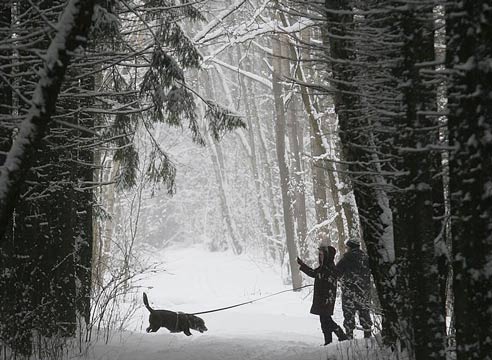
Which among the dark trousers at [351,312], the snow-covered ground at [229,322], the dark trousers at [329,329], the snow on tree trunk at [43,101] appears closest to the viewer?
the snow on tree trunk at [43,101]

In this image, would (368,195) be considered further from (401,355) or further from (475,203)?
(475,203)

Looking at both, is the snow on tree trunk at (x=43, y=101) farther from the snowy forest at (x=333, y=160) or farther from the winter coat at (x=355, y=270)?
the winter coat at (x=355, y=270)

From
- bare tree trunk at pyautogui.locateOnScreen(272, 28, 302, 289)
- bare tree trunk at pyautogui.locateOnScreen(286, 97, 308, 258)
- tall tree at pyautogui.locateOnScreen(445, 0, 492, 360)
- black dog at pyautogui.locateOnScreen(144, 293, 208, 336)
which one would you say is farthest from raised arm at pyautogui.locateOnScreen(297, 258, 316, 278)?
bare tree trunk at pyautogui.locateOnScreen(286, 97, 308, 258)

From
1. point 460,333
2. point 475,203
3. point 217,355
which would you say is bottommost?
point 217,355

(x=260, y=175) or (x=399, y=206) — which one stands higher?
(x=260, y=175)

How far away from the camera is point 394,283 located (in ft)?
21.1

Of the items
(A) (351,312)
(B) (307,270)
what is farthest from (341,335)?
(B) (307,270)

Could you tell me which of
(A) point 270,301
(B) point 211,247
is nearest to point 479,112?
(A) point 270,301

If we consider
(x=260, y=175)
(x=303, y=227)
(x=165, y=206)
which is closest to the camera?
(x=303, y=227)

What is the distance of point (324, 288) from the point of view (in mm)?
9945

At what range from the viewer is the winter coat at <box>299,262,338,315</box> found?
9797 millimetres

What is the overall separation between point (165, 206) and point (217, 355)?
51.0m

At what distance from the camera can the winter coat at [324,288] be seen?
32.1 feet

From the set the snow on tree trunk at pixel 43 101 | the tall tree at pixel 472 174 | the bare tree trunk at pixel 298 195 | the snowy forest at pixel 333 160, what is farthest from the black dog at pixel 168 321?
the bare tree trunk at pixel 298 195
